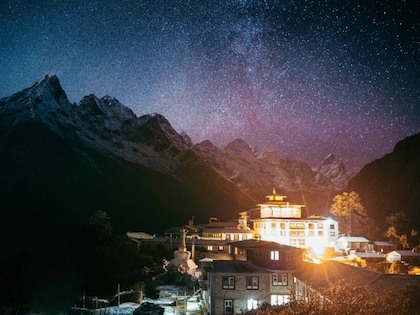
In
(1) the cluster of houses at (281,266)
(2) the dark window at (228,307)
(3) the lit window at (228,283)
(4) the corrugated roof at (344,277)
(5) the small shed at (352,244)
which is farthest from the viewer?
(5) the small shed at (352,244)

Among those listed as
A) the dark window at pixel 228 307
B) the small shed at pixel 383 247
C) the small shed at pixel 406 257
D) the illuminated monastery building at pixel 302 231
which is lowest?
the dark window at pixel 228 307

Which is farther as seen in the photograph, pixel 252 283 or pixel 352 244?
pixel 352 244

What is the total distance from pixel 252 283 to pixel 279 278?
133 inches

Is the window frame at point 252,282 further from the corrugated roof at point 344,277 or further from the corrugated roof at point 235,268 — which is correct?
the corrugated roof at point 344,277

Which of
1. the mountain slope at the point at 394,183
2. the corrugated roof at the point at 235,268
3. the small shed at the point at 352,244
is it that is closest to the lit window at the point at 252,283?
the corrugated roof at the point at 235,268

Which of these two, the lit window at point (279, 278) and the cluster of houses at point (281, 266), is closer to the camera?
the cluster of houses at point (281, 266)

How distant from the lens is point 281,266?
43.0 m

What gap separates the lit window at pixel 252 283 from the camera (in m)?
38.8

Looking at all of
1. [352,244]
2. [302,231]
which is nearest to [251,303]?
[302,231]

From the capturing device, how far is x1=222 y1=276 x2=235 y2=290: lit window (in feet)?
126

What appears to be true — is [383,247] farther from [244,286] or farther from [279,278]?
[244,286]

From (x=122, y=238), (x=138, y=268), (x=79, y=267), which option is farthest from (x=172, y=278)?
(x=79, y=267)

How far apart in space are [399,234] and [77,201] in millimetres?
144788

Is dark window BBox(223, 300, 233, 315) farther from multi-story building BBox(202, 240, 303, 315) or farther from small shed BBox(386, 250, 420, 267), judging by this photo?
small shed BBox(386, 250, 420, 267)
